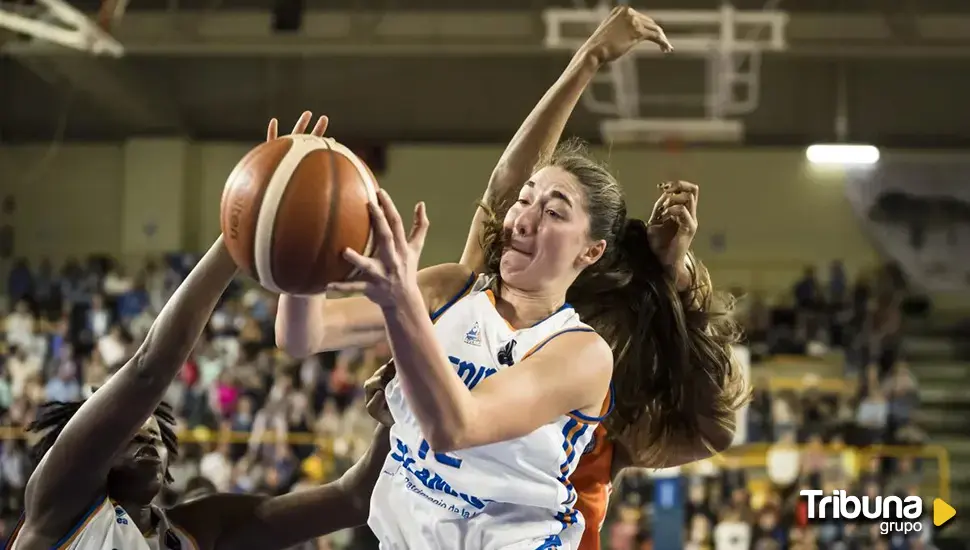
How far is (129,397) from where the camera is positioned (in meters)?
2.65

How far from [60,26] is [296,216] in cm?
959

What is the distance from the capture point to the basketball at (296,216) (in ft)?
6.59

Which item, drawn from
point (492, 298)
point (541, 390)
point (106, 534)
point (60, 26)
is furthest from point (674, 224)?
point (60, 26)

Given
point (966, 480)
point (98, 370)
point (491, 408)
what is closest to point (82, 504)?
point (491, 408)

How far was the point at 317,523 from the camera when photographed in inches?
125

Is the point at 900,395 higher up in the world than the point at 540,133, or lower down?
lower down

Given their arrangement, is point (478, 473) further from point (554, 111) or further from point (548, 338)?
point (554, 111)

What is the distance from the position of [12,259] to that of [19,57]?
298 cm

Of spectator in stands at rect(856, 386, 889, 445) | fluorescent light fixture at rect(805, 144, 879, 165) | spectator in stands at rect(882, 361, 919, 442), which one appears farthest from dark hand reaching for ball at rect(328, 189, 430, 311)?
fluorescent light fixture at rect(805, 144, 879, 165)

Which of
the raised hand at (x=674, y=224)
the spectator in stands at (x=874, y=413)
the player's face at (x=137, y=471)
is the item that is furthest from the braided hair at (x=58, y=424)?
the spectator in stands at (x=874, y=413)

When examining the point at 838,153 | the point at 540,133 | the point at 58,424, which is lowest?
the point at 58,424

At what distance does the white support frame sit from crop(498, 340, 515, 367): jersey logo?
7527 mm

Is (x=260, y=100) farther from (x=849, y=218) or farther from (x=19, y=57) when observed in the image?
(x=849, y=218)

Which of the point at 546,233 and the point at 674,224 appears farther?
the point at 674,224
